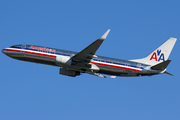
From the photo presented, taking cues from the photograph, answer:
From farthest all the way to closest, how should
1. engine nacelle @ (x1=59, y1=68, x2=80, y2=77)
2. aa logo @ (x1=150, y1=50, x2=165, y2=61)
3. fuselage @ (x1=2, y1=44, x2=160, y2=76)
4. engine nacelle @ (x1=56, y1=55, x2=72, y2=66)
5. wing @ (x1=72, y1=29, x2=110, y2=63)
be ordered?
aa logo @ (x1=150, y1=50, x2=165, y2=61) → engine nacelle @ (x1=59, y1=68, x2=80, y2=77) → fuselage @ (x1=2, y1=44, x2=160, y2=76) → engine nacelle @ (x1=56, y1=55, x2=72, y2=66) → wing @ (x1=72, y1=29, x2=110, y2=63)

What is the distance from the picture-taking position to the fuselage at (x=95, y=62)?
57.2 metres

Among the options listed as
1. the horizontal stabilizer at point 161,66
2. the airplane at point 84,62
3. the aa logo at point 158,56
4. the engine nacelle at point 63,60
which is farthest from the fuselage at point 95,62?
the aa logo at point 158,56

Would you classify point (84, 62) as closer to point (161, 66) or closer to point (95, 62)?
point (95, 62)

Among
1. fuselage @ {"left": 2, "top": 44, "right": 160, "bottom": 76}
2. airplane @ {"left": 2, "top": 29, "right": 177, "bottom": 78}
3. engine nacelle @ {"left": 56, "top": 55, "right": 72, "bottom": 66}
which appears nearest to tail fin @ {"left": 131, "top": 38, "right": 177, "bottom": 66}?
airplane @ {"left": 2, "top": 29, "right": 177, "bottom": 78}

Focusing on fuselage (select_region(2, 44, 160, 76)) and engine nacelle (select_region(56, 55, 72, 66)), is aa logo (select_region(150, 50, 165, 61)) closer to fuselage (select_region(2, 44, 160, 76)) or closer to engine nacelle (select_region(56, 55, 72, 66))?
fuselage (select_region(2, 44, 160, 76))

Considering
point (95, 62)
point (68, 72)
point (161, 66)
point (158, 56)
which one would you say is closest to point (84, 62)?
point (95, 62)

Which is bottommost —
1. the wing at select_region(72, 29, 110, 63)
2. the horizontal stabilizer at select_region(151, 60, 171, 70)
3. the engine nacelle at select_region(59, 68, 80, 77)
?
the engine nacelle at select_region(59, 68, 80, 77)

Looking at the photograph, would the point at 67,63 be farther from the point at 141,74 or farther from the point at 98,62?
the point at 141,74

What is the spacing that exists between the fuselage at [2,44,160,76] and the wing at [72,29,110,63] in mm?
1556

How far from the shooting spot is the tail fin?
202 feet

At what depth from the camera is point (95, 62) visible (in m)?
57.4

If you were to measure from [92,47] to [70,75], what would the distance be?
11.3 m

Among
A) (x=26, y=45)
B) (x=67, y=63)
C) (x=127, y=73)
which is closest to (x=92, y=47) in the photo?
(x=67, y=63)

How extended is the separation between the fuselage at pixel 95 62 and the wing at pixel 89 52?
5.11 ft
